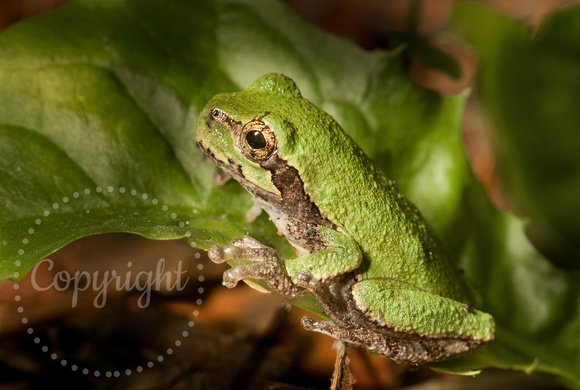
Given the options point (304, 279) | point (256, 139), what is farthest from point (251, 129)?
point (304, 279)

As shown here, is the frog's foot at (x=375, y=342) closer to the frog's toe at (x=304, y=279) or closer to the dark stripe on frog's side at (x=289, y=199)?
the frog's toe at (x=304, y=279)

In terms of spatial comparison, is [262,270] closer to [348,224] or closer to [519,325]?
[348,224]

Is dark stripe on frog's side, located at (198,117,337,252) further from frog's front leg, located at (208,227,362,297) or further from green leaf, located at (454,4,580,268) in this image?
green leaf, located at (454,4,580,268)

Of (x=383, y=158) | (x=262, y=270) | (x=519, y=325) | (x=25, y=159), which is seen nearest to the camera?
(x=25, y=159)

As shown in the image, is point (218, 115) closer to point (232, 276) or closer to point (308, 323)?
point (232, 276)

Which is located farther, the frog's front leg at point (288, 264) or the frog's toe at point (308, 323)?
the frog's toe at point (308, 323)

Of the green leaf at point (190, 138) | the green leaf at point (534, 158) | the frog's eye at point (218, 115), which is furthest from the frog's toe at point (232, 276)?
the green leaf at point (534, 158)

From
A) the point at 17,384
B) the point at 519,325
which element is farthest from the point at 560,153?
the point at 17,384
